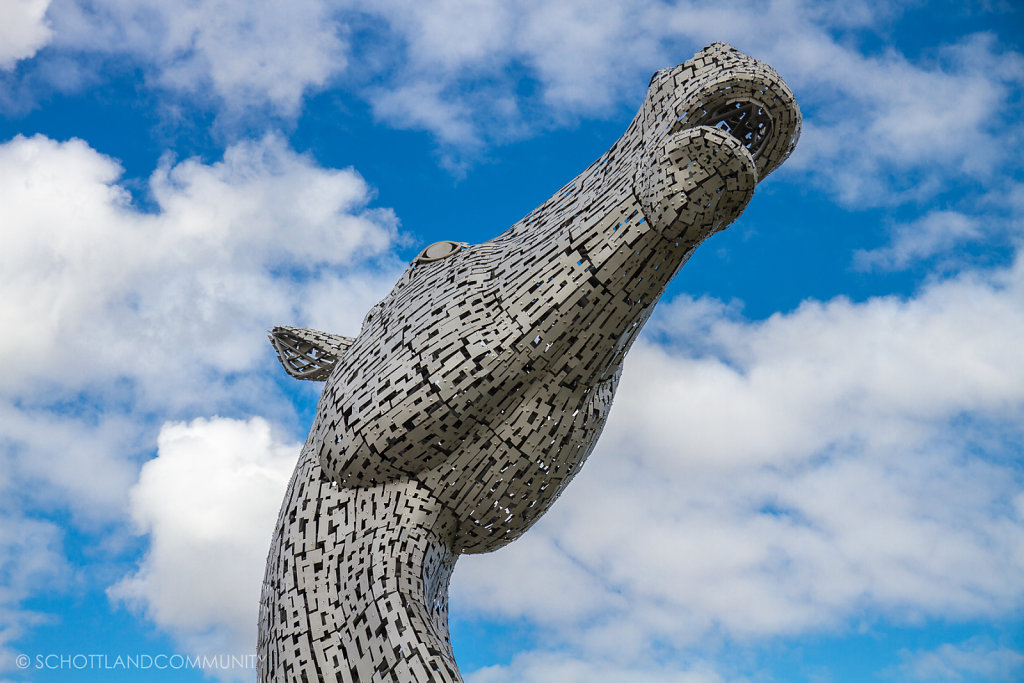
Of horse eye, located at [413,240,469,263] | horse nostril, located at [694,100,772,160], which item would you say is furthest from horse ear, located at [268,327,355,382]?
horse nostril, located at [694,100,772,160]

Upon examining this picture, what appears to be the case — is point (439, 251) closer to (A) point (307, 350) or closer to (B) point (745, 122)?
(A) point (307, 350)

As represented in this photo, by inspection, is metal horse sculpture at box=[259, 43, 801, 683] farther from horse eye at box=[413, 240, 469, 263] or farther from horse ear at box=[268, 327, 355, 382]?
horse ear at box=[268, 327, 355, 382]

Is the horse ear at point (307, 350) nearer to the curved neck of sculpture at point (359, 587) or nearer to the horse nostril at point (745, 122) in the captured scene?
the curved neck of sculpture at point (359, 587)

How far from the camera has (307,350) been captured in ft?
22.9

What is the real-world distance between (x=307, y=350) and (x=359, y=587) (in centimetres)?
248

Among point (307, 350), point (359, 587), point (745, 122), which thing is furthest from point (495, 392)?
point (307, 350)

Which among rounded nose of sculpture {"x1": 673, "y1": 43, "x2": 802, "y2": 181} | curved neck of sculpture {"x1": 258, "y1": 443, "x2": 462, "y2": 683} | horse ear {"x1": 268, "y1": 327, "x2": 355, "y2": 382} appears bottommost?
curved neck of sculpture {"x1": 258, "y1": 443, "x2": 462, "y2": 683}

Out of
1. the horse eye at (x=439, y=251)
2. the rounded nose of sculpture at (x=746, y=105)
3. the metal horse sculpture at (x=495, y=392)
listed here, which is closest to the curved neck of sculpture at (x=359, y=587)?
the metal horse sculpture at (x=495, y=392)

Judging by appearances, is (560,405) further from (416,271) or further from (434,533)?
(416,271)

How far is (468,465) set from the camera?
5113mm

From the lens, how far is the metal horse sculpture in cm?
477

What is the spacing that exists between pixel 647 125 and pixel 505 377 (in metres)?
1.47

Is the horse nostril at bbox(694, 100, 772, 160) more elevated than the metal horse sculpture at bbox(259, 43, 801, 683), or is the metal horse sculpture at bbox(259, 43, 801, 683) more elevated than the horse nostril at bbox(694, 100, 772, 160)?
the horse nostril at bbox(694, 100, 772, 160)

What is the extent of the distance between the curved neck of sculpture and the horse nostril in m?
2.35
